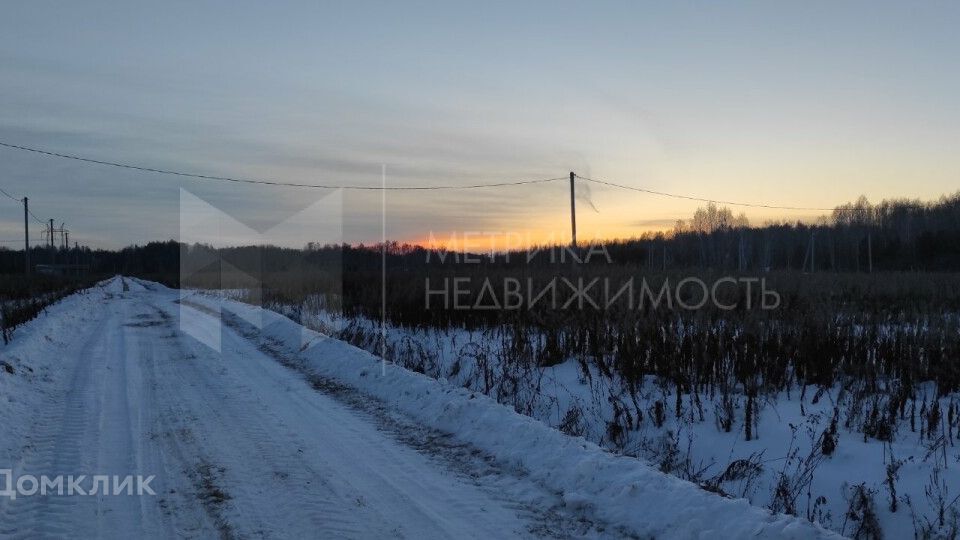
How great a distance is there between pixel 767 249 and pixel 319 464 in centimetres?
7251

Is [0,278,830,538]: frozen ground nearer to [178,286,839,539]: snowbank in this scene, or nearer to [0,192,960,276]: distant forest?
[178,286,839,539]: snowbank

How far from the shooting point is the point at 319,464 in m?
5.65

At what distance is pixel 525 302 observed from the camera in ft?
56.9

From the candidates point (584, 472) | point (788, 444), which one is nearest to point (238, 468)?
point (584, 472)

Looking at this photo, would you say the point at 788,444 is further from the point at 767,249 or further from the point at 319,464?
the point at 767,249

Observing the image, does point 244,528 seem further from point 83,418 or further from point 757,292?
point 757,292

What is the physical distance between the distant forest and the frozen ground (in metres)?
16.9

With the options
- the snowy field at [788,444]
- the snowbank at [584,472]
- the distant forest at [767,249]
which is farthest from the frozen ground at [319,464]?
the distant forest at [767,249]

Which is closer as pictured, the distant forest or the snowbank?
the snowbank

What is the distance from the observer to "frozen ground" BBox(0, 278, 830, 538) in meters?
4.37

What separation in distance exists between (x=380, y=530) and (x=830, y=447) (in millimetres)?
4067

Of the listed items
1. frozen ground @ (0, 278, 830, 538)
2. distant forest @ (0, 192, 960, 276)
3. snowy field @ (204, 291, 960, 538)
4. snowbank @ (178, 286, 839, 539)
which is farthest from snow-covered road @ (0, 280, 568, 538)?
distant forest @ (0, 192, 960, 276)

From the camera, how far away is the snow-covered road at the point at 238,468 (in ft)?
14.4

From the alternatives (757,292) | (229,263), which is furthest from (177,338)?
(229,263)
